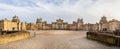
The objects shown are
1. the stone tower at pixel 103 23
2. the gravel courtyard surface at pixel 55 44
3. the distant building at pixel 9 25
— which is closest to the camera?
the gravel courtyard surface at pixel 55 44

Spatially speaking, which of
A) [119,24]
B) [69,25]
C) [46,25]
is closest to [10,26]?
[46,25]

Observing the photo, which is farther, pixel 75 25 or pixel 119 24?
pixel 75 25

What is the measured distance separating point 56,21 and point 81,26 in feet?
48.4

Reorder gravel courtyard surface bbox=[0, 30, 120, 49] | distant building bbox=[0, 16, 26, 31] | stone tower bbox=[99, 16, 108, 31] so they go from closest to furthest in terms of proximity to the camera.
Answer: gravel courtyard surface bbox=[0, 30, 120, 49]
distant building bbox=[0, 16, 26, 31]
stone tower bbox=[99, 16, 108, 31]

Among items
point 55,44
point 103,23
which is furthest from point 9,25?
point 55,44

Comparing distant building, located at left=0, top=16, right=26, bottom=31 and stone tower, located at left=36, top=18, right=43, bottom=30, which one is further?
stone tower, located at left=36, top=18, right=43, bottom=30

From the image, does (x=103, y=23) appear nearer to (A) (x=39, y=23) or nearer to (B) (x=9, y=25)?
(A) (x=39, y=23)

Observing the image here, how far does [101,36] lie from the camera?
2247 centimetres

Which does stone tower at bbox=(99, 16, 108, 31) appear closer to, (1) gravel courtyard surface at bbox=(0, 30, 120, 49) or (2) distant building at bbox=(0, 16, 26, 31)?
(2) distant building at bbox=(0, 16, 26, 31)

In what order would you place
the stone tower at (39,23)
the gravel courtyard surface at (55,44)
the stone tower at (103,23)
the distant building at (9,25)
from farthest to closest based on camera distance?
the stone tower at (39,23), the stone tower at (103,23), the distant building at (9,25), the gravel courtyard surface at (55,44)

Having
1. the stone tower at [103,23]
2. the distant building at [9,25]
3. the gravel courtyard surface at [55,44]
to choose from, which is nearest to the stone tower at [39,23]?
the distant building at [9,25]

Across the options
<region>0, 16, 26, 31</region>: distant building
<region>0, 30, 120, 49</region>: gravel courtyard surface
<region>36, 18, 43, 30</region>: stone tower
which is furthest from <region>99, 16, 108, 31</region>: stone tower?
<region>0, 30, 120, 49</region>: gravel courtyard surface

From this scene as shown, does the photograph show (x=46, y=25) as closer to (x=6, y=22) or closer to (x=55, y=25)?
(x=55, y=25)

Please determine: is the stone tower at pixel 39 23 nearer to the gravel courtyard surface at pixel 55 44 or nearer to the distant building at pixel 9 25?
the distant building at pixel 9 25
